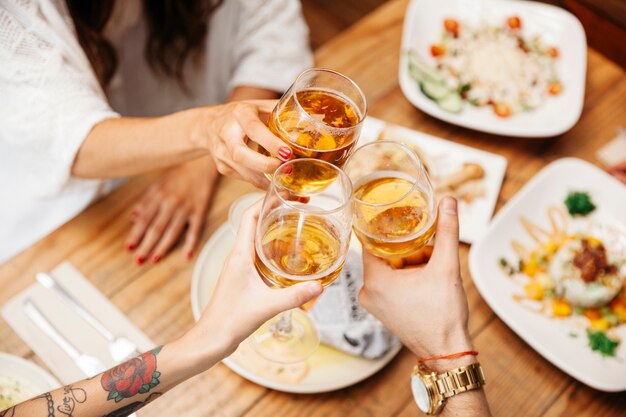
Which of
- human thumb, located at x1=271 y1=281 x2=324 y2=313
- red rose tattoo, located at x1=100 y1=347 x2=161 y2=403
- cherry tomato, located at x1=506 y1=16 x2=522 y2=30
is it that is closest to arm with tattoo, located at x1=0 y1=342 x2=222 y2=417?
red rose tattoo, located at x1=100 y1=347 x2=161 y2=403

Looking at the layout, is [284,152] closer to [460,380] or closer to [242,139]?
[242,139]

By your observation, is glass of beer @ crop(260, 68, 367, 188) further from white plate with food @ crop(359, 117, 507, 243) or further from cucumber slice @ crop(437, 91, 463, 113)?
cucumber slice @ crop(437, 91, 463, 113)

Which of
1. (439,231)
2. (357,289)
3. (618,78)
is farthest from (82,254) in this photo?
(618,78)

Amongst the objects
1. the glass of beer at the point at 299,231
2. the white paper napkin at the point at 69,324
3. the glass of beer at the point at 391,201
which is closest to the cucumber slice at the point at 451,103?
the glass of beer at the point at 391,201

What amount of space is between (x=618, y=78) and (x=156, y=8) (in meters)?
1.60

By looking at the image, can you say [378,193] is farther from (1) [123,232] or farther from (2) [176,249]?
(1) [123,232]

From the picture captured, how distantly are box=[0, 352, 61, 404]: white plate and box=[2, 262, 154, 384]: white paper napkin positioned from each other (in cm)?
5

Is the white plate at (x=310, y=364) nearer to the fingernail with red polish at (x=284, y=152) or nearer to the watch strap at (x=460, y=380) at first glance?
the watch strap at (x=460, y=380)

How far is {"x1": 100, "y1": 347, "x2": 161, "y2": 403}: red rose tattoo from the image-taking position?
47.5 inches

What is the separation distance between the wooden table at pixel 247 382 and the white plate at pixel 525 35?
69mm

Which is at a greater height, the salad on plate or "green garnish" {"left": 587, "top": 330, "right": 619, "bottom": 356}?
the salad on plate

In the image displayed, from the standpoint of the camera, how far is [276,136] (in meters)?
1.21

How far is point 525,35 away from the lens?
2.24 meters

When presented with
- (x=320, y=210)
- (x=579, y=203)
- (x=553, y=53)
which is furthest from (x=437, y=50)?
(x=320, y=210)
